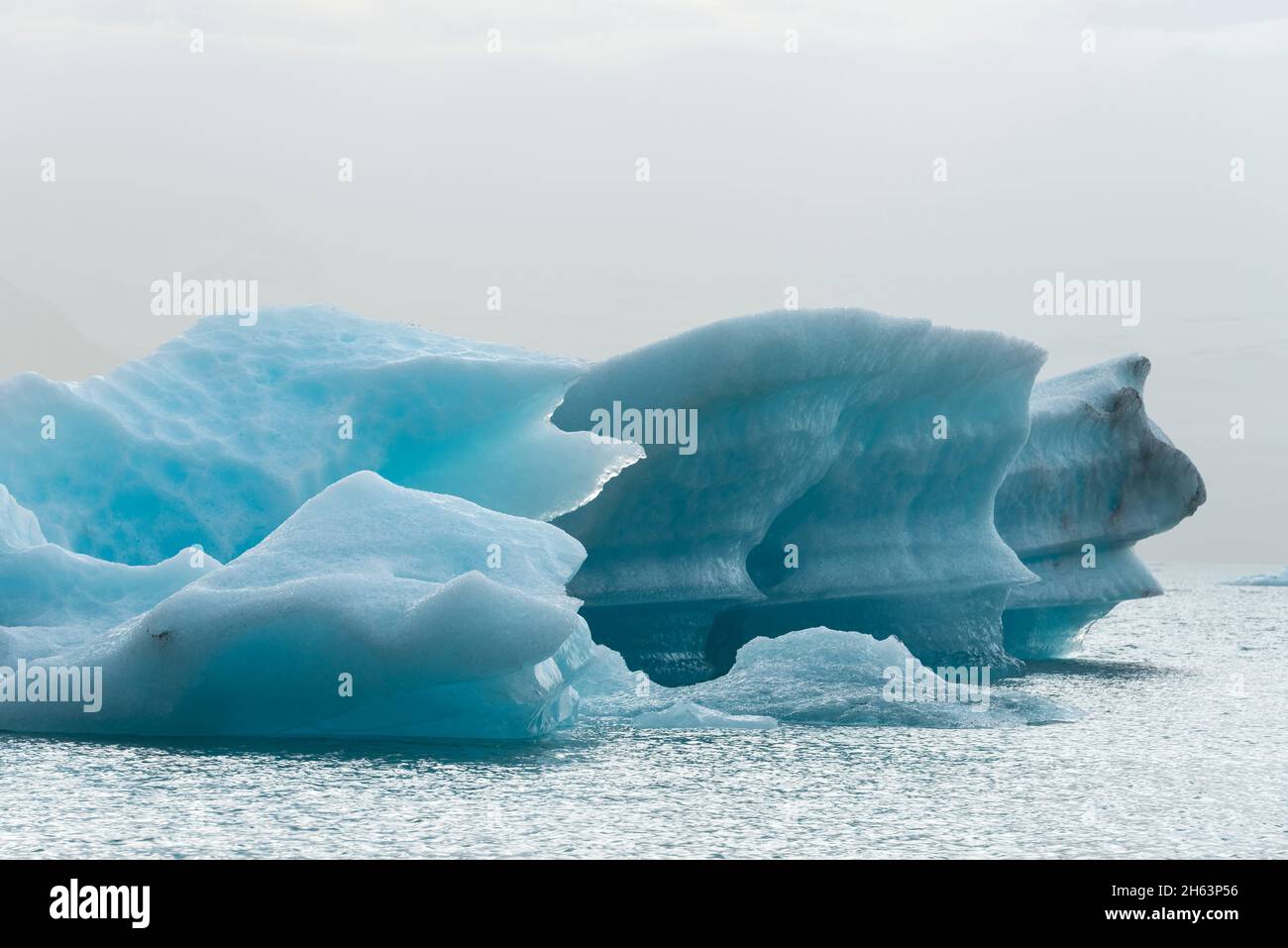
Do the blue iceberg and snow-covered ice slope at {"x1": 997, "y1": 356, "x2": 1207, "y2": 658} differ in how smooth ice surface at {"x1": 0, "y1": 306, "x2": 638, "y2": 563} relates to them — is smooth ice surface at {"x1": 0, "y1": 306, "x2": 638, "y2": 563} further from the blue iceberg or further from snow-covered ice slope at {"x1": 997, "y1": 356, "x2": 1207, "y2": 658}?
snow-covered ice slope at {"x1": 997, "y1": 356, "x2": 1207, "y2": 658}

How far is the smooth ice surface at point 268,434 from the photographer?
1205cm

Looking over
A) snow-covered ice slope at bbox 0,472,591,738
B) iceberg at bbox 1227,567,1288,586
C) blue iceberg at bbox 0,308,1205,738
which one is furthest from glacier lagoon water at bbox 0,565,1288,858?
iceberg at bbox 1227,567,1288,586

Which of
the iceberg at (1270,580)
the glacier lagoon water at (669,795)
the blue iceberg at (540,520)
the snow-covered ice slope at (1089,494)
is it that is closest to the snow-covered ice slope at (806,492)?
the blue iceberg at (540,520)

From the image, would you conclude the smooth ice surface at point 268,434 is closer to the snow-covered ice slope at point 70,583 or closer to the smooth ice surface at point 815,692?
the snow-covered ice slope at point 70,583

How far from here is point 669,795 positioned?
25.8 ft

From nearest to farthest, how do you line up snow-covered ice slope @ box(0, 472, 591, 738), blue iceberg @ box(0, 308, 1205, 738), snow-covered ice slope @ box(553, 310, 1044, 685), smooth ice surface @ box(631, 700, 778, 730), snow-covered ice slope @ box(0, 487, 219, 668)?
snow-covered ice slope @ box(0, 472, 591, 738), blue iceberg @ box(0, 308, 1205, 738), snow-covered ice slope @ box(0, 487, 219, 668), smooth ice surface @ box(631, 700, 778, 730), snow-covered ice slope @ box(553, 310, 1044, 685)

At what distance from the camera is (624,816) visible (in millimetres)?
7254

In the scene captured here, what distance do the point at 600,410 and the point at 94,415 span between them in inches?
182

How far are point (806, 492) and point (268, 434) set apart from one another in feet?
20.3

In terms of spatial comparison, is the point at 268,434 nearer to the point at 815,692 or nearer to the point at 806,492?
the point at 815,692

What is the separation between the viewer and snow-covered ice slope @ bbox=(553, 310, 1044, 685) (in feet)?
46.4

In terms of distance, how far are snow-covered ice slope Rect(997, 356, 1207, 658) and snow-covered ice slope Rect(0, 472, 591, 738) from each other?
406 inches

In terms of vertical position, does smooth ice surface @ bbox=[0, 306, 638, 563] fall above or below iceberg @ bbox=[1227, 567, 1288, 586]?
above

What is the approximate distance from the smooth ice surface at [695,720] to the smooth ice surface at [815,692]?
11 centimetres
